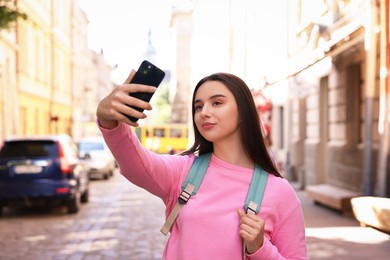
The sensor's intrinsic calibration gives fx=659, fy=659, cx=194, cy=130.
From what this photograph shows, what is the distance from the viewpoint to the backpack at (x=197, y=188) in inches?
87.4

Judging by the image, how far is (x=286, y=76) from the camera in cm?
1931

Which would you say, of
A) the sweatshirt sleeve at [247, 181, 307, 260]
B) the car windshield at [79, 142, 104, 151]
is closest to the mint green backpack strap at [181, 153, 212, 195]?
the sweatshirt sleeve at [247, 181, 307, 260]

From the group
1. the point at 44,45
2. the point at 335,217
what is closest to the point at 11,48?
the point at 44,45

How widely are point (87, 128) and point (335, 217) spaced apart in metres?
42.8

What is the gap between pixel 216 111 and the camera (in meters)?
2.33

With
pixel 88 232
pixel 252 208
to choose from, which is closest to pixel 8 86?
pixel 88 232

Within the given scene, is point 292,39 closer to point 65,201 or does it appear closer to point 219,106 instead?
point 65,201

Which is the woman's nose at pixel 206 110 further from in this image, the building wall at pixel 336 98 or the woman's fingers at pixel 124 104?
the building wall at pixel 336 98

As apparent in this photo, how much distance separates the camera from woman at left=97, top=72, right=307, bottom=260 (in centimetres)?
220

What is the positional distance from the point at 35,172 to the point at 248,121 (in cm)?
1041

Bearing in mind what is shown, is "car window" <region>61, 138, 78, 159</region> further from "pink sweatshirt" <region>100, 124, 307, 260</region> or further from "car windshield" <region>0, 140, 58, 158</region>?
"pink sweatshirt" <region>100, 124, 307, 260</region>

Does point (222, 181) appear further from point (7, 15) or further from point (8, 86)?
point (8, 86)

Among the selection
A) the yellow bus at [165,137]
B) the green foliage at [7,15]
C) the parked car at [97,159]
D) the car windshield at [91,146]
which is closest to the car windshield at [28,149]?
the green foliage at [7,15]

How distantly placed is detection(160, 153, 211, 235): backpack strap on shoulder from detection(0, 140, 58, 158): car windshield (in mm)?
10434
